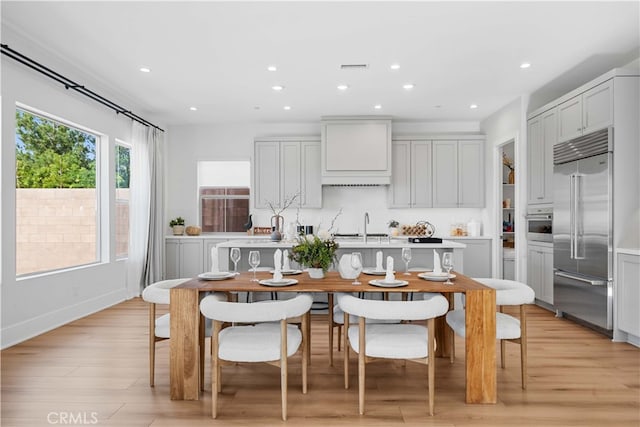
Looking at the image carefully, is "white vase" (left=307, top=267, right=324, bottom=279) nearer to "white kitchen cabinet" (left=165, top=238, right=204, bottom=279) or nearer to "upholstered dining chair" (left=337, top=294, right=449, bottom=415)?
"upholstered dining chair" (left=337, top=294, right=449, bottom=415)

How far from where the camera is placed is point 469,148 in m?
6.79

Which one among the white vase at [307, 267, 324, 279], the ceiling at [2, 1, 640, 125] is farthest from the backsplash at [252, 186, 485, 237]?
the white vase at [307, 267, 324, 279]

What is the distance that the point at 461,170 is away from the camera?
22.3 feet

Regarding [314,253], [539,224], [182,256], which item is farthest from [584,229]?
[182,256]

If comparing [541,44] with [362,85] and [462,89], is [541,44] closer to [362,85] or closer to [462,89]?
[462,89]

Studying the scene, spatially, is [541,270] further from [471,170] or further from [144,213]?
[144,213]

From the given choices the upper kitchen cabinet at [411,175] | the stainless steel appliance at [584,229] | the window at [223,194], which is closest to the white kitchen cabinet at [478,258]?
the upper kitchen cabinet at [411,175]

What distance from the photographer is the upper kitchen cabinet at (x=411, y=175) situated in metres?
6.80

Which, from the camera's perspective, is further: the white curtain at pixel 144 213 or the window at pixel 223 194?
the window at pixel 223 194

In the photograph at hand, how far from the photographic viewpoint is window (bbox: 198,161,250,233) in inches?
287

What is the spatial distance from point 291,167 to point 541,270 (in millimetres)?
3886

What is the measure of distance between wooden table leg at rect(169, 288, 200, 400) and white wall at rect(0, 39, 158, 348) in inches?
81.3

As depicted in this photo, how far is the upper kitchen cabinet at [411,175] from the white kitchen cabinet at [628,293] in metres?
3.26

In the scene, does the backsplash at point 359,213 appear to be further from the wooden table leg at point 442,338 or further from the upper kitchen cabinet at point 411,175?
the wooden table leg at point 442,338
